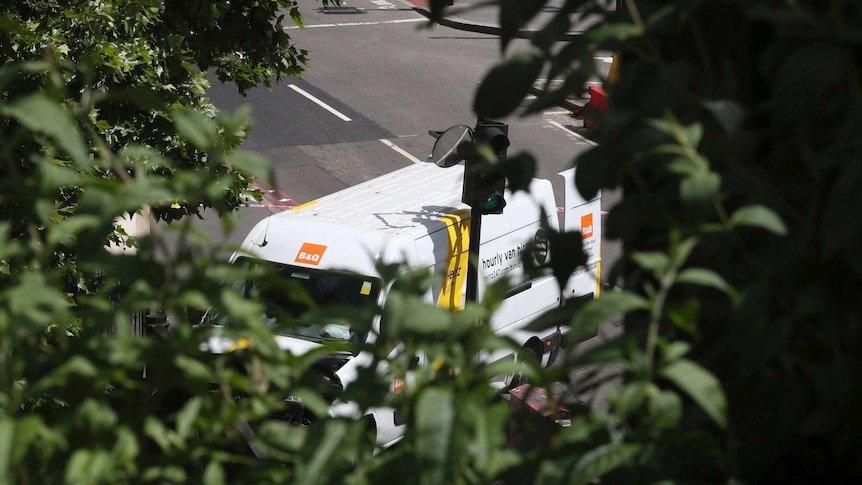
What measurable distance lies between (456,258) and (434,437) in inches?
382

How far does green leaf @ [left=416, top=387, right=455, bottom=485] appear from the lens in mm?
957

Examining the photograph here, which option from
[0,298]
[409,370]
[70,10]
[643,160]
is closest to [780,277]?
[643,160]

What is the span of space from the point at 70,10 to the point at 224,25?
1742mm

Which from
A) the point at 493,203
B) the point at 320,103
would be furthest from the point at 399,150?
the point at 493,203

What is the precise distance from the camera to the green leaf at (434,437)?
96 centimetres

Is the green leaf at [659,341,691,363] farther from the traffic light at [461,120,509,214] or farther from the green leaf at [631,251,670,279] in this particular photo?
the traffic light at [461,120,509,214]

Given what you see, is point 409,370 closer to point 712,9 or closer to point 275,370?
point 275,370

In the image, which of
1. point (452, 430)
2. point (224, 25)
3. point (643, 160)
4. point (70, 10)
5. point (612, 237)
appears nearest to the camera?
point (452, 430)

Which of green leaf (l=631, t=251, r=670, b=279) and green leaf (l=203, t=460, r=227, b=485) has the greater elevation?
green leaf (l=631, t=251, r=670, b=279)

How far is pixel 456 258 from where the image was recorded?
10.7 meters

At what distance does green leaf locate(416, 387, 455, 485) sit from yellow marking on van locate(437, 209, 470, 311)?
9211 millimetres

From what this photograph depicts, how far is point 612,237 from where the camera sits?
4.43 feet

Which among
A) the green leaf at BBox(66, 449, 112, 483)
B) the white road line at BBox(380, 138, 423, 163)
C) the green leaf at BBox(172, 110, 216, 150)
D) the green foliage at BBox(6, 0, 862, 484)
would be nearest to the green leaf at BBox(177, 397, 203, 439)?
the green foliage at BBox(6, 0, 862, 484)

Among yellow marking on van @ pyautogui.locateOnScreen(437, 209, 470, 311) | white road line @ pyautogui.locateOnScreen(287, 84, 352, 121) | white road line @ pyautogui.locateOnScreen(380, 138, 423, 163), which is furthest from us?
white road line @ pyautogui.locateOnScreen(287, 84, 352, 121)
